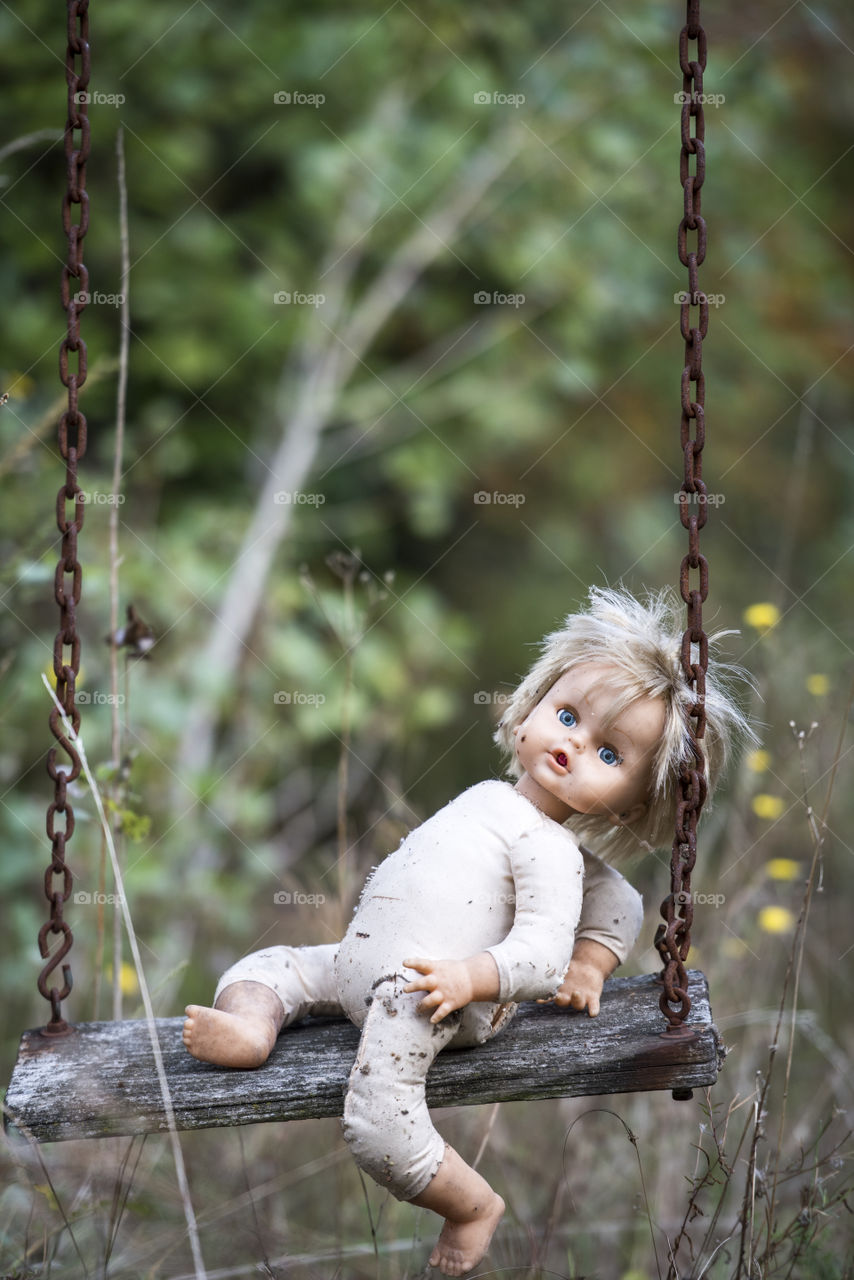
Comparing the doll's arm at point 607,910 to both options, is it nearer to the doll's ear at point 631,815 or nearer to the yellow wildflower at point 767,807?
the doll's ear at point 631,815

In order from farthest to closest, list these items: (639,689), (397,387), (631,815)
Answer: (397,387), (631,815), (639,689)

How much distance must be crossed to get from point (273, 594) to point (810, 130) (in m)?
3.75

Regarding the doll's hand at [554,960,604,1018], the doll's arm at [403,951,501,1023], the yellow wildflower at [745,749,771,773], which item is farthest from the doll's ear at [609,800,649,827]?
the yellow wildflower at [745,749,771,773]

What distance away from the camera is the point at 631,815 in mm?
1824

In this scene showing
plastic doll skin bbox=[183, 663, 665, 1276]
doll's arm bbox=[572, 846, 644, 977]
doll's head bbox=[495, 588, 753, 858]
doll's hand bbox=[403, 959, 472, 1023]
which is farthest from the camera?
doll's arm bbox=[572, 846, 644, 977]

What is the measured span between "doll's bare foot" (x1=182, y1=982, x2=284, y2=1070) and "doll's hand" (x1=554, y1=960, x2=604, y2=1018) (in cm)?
44

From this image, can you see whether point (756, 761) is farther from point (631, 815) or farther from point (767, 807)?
point (631, 815)

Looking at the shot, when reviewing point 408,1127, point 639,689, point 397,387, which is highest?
point 397,387

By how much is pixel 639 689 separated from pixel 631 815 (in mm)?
227

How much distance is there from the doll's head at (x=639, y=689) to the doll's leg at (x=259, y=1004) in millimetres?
452

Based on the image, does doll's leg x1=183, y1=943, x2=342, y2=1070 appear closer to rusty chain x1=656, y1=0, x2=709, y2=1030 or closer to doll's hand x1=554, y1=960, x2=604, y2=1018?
doll's hand x1=554, y1=960, x2=604, y2=1018

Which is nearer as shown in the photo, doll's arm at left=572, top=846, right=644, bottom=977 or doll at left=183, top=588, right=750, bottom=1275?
doll at left=183, top=588, right=750, bottom=1275

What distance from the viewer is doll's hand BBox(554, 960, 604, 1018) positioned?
5.79 feet

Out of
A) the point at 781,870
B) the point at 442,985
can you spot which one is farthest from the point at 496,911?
the point at 781,870
